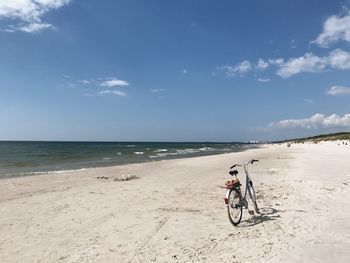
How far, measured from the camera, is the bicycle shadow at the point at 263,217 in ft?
28.8

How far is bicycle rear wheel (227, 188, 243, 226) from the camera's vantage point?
854cm

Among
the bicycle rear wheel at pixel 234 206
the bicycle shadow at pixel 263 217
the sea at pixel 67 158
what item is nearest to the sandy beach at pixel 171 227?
the bicycle shadow at pixel 263 217

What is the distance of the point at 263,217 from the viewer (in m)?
9.32

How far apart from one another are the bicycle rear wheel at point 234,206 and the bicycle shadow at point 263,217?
0.19 metres

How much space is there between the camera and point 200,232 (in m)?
8.17

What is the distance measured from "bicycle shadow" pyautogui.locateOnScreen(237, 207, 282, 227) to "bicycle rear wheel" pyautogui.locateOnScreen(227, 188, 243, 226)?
189 millimetres

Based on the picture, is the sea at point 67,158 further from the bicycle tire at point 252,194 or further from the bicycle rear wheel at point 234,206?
the bicycle rear wheel at point 234,206

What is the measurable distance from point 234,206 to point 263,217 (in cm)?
116

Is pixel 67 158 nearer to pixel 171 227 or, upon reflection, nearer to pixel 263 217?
pixel 171 227

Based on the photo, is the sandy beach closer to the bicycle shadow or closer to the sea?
the bicycle shadow

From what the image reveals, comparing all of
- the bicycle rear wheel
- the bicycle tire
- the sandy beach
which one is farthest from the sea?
the bicycle rear wheel

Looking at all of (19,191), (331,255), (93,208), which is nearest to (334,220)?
(331,255)

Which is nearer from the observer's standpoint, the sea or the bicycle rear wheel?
the bicycle rear wheel

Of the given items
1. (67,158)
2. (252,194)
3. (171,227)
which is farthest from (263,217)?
(67,158)
